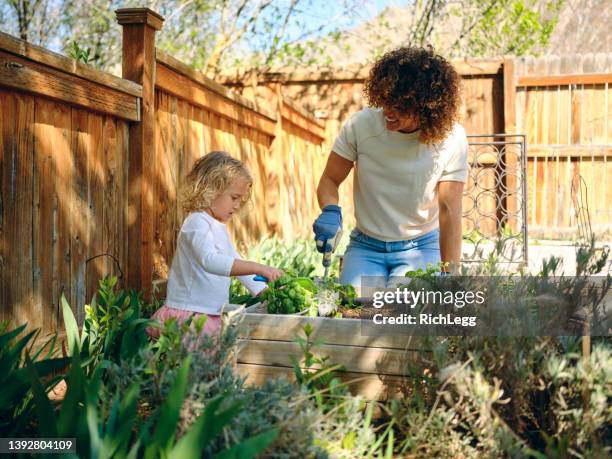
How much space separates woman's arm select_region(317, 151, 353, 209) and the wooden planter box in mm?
1273

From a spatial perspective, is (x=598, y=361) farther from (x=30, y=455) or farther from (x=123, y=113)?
(x=123, y=113)

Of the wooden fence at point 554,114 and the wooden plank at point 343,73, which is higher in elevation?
the wooden plank at point 343,73

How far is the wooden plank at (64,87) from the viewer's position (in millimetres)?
2439

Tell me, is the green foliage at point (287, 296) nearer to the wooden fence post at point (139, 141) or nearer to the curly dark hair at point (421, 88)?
the curly dark hair at point (421, 88)

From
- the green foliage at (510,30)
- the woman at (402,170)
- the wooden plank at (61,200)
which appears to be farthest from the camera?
the green foliage at (510,30)

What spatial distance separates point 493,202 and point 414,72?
5.47 metres

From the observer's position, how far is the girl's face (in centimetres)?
300

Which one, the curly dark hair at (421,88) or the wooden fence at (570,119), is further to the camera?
the wooden fence at (570,119)

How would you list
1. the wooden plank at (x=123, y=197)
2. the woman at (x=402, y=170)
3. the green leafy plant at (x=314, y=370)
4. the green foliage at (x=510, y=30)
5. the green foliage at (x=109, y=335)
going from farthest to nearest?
the green foliage at (x=510, y=30) < the wooden plank at (x=123, y=197) < the woman at (x=402, y=170) < the green foliage at (x=109, y=335) < the green leafy plant at (x=314, y=370)

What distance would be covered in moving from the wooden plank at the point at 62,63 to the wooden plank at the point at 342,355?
4.46ft

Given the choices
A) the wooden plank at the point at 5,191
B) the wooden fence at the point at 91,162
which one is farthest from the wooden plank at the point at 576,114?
the wooden plank at the point at 5,191

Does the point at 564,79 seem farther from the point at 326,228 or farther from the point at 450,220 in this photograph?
the point at 326,228

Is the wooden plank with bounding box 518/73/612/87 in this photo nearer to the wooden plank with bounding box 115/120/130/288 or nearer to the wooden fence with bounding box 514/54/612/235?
the wooden fence with bounding box 514/54/612/235

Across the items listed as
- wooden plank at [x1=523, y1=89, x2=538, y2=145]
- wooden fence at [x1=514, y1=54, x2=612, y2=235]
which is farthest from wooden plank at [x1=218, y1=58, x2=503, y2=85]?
wooden plank at [x1=523, y1=89, x2=538, y2=145]
